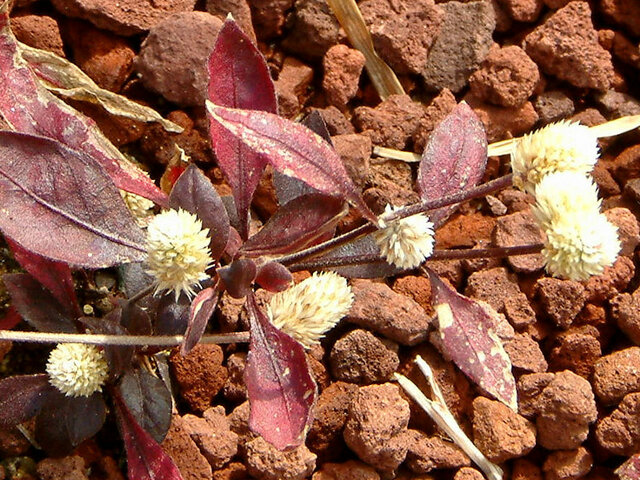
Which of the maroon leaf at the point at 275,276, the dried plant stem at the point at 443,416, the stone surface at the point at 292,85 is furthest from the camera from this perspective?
the stone surface at the point at 292,85

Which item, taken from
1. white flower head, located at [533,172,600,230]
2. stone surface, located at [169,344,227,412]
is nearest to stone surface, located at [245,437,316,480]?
stone surface, located at [169,344,227,412]

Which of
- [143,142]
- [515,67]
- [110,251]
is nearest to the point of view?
[110,251]

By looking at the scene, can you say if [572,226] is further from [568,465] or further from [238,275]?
[568,465]

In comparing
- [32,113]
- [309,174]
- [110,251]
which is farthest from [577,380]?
[32,113]

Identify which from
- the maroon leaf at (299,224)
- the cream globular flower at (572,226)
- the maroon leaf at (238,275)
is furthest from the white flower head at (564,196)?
the maroon leaf at (238,275)

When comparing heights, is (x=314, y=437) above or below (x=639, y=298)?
below

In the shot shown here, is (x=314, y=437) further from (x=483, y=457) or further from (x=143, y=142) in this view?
(x=143, y=142)

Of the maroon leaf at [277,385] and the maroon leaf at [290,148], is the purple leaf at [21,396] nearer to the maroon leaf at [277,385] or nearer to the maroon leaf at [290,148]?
the maroon leaf at [277,385]
